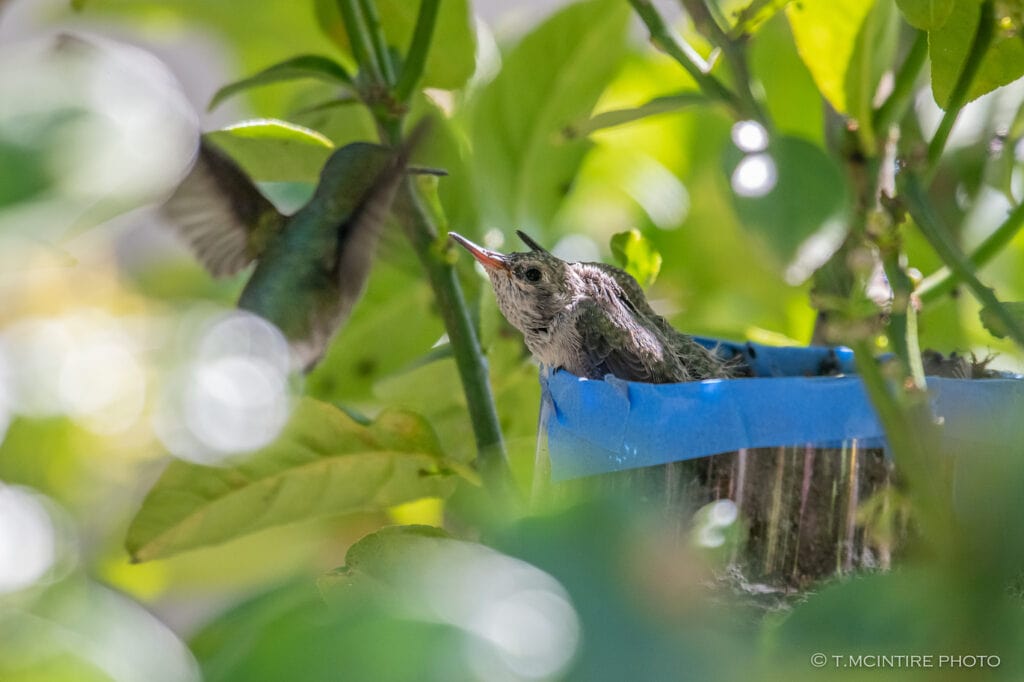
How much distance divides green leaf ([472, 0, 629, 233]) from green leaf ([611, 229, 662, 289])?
7.4 inches

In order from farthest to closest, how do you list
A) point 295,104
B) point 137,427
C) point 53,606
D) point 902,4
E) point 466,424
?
point 295,104 < point 466,424 < point 902,4 < point 137,427 < point 53,606

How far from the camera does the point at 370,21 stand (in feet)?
3.06

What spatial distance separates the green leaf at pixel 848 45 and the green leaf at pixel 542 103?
0.30m

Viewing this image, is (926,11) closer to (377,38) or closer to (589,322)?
(589,322)

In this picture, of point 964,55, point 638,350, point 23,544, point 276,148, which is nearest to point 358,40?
point 276,148

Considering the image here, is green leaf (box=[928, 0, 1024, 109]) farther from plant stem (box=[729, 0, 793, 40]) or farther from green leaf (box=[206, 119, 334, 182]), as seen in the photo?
green leaf (box=[206, 119, 334, 182])

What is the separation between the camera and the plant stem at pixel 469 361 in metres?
0.85

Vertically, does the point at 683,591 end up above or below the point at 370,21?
below

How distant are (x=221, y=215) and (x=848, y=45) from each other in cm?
79

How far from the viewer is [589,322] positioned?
2.65ft

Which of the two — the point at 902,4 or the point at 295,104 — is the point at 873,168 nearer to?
the point at 902,4

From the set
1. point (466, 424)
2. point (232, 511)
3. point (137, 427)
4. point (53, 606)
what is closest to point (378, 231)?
point (466, 424)

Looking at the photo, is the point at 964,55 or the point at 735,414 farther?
the point at 964,55

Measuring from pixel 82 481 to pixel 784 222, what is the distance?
557mm
